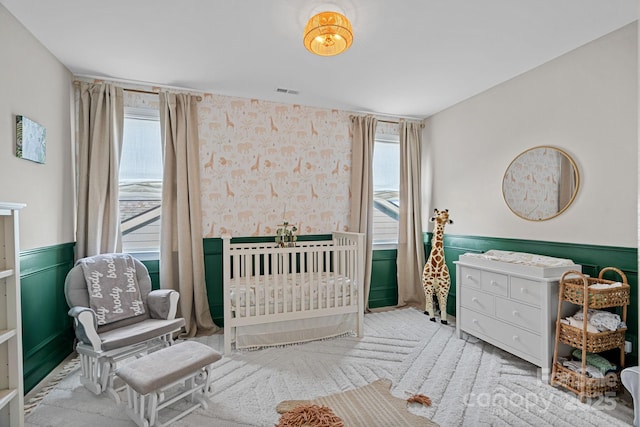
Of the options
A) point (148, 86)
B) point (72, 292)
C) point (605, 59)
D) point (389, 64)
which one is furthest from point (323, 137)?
point (72, 292)

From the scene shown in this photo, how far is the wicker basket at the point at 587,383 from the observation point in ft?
6.82

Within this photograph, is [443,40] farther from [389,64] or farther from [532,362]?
[532,362]

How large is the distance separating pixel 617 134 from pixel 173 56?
3.41 metres

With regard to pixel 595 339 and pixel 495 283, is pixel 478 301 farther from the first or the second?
pixel 595 339

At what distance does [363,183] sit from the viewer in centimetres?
401

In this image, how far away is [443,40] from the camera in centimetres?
243

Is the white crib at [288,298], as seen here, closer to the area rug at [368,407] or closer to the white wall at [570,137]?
the area rug at [368,407]

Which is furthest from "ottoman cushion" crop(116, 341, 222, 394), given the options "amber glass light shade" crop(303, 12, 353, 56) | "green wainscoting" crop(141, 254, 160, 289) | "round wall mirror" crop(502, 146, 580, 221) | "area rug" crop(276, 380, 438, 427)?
"round wall mirror" crop(502, 146, 580, 221)

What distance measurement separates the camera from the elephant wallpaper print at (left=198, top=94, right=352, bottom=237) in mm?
3527

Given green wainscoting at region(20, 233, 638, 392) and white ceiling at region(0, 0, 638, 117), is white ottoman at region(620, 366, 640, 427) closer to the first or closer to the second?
green wainscoting at region(20, 233, 638, 392)

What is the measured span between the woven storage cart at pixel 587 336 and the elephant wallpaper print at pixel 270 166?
2348 millimetres

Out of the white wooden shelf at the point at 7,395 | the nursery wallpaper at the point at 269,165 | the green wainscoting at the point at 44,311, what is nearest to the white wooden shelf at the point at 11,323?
the white wooden shelf at the point at 7,395

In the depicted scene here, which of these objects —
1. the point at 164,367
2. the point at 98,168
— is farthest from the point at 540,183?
the point at 98,168

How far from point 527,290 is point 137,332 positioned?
2.89 meters
